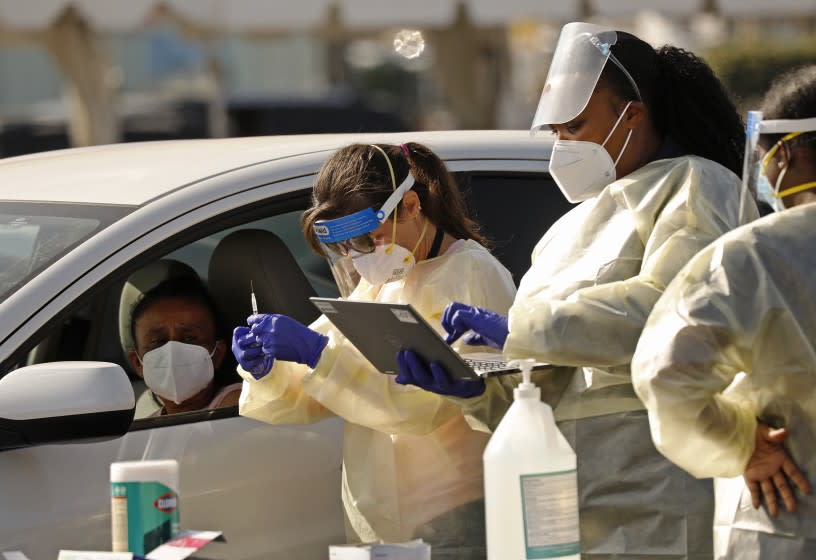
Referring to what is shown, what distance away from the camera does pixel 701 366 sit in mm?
2229

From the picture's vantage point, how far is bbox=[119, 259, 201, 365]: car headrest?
3.46 meters

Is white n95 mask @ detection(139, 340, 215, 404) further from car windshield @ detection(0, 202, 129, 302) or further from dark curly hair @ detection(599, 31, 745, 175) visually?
dark curly hair @ detection(599, 31, 745, 175)

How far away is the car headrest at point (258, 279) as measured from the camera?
3631mm

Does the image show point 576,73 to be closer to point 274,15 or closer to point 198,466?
point 198,466

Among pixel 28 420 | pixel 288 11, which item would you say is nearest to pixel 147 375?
pixel 28 420

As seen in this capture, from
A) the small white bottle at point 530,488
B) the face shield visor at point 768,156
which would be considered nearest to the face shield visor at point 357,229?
the small white bottle at point 530,488

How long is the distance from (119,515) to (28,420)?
1.96ft

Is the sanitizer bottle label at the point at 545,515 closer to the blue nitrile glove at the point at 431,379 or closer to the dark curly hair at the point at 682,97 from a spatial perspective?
the blue nitrile glove at the point at 431,379

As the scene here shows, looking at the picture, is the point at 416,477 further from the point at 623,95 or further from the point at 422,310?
the point at 623,95

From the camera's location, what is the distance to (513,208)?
390 cm

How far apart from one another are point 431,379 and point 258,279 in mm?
1061

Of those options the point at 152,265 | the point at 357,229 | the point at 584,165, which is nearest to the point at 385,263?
the point at 357,229

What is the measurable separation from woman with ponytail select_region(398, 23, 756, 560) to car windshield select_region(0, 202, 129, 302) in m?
0.97

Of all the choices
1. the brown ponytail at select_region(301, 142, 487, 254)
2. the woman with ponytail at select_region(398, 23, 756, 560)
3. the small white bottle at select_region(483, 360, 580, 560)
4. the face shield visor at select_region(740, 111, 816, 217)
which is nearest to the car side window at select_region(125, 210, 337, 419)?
the brown ponytail at select_region(301, 142, 487, 254)
